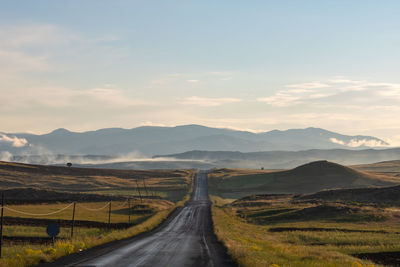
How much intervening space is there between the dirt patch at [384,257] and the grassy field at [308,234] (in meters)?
1.40

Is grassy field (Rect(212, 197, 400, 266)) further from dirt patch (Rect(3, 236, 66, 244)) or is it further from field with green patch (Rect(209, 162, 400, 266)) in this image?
dirt patch (Rect(3, 236, 66, 244))

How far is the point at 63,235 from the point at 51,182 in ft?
484

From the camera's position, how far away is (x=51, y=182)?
192875mm

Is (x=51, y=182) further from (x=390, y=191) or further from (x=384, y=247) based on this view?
(x=384, y=247)

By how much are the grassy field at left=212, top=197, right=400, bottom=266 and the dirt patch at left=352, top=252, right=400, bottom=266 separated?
55.2 inches

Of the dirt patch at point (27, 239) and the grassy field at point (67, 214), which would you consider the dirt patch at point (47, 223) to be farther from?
the dirt patch at point (27, 239)

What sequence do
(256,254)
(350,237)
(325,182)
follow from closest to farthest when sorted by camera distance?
(256,254), (350,237), (325,182)

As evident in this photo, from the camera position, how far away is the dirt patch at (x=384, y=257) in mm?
37203

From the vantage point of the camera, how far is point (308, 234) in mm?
60688

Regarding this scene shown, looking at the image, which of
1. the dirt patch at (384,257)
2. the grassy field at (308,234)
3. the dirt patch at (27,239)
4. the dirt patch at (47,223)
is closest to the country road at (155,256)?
the grassy field at (308,234)

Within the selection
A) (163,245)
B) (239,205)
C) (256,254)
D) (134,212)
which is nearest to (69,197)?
(134,212)

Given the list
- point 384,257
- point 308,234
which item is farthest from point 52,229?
point 308,234

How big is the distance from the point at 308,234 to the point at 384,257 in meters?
20.6

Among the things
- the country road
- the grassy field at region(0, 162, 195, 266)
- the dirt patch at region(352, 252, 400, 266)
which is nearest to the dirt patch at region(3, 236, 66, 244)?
the grassy field at region(0, 162, 195, 266)
